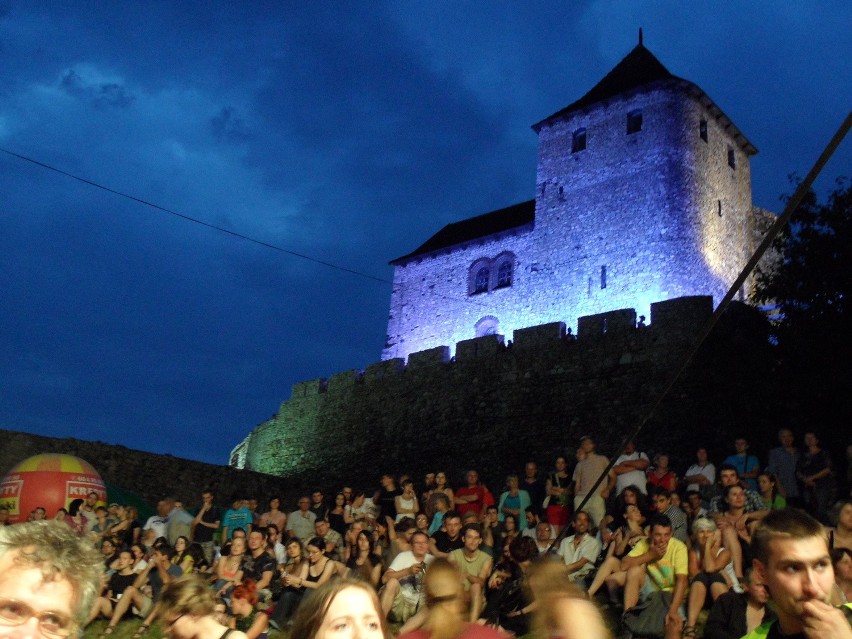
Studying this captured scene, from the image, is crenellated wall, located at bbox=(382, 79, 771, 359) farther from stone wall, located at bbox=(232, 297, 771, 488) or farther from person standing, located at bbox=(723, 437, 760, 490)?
person standing, located at bbox=(723, 437, 760, 490)

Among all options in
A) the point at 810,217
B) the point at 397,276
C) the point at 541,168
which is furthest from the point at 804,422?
the point at 397,276

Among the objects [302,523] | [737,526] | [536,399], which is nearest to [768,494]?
[737,526]

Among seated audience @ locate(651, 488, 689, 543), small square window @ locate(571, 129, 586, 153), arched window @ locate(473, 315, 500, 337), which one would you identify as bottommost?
seated audience @ locate(651, 488, 689, 543)

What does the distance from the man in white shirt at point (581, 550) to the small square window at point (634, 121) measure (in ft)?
57.2

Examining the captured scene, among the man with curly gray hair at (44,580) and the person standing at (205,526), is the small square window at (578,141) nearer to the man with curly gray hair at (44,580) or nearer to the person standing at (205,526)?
the person standing at (205,526)

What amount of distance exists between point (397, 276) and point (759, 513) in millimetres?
21257

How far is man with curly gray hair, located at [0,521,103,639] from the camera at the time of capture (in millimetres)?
1856

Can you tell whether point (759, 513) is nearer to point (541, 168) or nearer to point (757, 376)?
point (757, 376)

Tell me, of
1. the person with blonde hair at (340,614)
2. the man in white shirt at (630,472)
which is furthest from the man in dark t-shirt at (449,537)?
the person with blonde hair at (340,614)

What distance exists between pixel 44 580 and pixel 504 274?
77.0 ft

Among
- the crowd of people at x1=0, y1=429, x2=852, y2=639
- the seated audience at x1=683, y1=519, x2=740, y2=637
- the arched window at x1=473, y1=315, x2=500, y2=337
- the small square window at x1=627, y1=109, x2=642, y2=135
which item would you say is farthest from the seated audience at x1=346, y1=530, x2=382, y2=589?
the small square window at x1=627, y1=109, x2=642, y2=135

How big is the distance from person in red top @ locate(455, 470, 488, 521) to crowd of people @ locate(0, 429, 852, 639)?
25 mm

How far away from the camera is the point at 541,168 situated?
25078 mm

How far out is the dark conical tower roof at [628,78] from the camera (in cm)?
→ 2404
